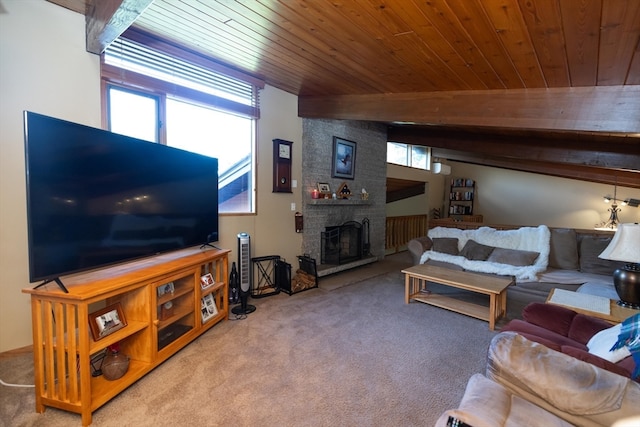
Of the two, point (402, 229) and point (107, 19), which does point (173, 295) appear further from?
point (402, 229)

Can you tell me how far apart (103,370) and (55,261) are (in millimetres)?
750

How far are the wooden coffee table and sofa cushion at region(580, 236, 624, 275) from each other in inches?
44.9

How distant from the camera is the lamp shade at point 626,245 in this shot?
2137 mm

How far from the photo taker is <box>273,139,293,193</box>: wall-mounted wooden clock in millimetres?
3912

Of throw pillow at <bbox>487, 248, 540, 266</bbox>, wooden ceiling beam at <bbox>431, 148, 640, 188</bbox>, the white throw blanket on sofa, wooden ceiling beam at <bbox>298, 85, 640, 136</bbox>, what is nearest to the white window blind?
wooden ceiling beam at <bbox>298, 85, 640, 136</bbox>

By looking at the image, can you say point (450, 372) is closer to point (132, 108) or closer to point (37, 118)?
point (37, 118)

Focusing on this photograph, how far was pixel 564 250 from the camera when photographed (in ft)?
12.2

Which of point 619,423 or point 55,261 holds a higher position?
point 55,261

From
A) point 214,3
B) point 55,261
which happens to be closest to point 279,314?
point 55,261

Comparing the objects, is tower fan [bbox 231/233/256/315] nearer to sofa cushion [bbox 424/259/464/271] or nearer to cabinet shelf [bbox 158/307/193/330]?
cabinet shelf [bbox 158/307/193/330]

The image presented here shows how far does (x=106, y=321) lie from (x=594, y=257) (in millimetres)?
4833

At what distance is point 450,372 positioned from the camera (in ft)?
6.91

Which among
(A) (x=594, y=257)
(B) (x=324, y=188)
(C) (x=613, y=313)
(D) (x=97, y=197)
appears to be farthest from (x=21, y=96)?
(A) (x=594, y=257)

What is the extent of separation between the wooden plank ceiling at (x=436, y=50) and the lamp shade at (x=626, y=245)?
715 mm
